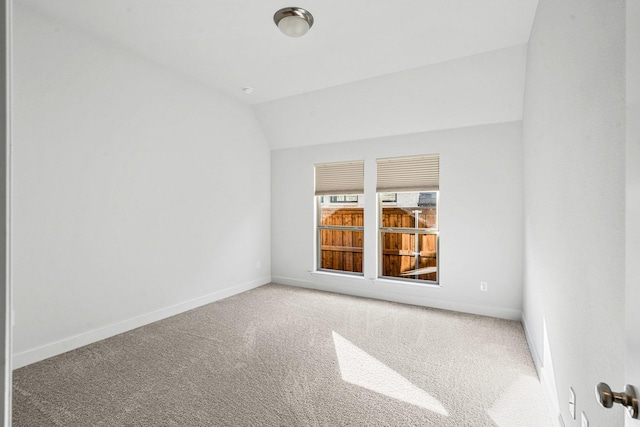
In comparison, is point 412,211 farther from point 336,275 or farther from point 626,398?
point 626,398

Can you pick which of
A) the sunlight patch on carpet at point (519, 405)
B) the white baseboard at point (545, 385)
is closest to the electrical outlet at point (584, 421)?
the white baseboard at point (545, 385)

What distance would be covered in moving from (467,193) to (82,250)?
418 cm

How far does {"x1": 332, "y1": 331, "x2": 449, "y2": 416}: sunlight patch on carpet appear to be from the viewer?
2.13 metres

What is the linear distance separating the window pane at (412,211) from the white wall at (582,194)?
1.95m

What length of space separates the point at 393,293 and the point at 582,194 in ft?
10.6

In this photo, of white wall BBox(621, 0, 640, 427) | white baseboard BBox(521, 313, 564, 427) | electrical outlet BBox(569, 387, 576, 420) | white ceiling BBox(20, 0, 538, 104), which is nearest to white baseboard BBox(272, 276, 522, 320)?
white baseboard BBox(521, 313, 564, 427)

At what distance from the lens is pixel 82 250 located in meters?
2.90

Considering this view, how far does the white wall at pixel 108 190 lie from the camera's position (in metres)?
2.56

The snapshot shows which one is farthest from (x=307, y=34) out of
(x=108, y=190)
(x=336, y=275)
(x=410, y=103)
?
(x=336, y=275)

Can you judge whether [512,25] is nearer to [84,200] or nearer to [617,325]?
[617,325]

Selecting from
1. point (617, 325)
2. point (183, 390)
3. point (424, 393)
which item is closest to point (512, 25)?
point (617, 325)

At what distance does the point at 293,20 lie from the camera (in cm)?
256

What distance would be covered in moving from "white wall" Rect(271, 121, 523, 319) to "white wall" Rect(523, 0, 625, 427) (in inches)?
55.0

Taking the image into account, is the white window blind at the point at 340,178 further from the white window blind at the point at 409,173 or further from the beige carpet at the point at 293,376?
the beige carpet at the point at 293,376
